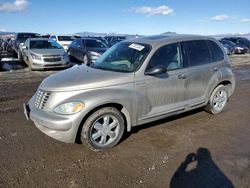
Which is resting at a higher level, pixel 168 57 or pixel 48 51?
pixel 168 57

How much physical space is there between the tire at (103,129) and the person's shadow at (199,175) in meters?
1.18

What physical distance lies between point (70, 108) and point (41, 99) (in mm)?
610

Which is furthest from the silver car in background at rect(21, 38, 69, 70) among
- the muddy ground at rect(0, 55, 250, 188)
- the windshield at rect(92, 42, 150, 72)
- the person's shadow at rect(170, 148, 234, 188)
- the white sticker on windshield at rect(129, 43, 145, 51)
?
the person's shadow at rect(170, 148, 234, 188)

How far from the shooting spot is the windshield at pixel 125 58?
4.50 m

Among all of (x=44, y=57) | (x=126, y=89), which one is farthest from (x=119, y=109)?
(x=44, y=57)

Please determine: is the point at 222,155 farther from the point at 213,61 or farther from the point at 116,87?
the point at 213,61

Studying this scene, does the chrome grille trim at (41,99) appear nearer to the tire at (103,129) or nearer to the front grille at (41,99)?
the front grille at (41,99)

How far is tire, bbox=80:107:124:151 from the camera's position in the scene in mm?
3910

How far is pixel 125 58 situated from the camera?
4742 millimetres

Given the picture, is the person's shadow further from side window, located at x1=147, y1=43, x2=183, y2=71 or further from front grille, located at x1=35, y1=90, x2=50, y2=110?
front grille, located at x1=35, y1=90, x2=50, y2=110

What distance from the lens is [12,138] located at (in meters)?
4.50

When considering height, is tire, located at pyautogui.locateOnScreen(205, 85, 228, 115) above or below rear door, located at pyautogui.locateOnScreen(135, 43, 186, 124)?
below

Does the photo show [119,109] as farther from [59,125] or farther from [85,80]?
[59,125]

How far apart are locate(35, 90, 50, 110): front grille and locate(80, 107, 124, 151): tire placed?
74cm
